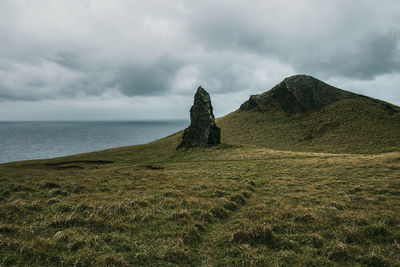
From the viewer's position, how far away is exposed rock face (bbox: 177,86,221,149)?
5881cm

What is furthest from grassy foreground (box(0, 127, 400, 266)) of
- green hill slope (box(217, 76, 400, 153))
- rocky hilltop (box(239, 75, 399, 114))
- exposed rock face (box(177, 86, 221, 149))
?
rocky hilltop (box(239, 75, 399, 114))

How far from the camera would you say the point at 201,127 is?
59.9m

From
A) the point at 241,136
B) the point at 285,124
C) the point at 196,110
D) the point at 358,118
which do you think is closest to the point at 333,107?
the point at 358,118

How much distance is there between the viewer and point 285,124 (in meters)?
86.9

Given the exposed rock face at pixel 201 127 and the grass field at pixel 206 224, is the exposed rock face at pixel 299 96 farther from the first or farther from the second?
the grass field at pixel 206 224

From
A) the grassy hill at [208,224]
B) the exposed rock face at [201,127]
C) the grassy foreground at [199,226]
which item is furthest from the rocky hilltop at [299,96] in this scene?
the grassy foreground at [199,226]

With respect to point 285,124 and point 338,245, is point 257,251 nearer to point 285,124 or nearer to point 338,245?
point 338,245

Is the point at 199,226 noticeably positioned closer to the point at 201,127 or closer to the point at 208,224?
the point at 208,224

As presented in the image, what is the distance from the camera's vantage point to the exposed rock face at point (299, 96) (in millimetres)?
95062

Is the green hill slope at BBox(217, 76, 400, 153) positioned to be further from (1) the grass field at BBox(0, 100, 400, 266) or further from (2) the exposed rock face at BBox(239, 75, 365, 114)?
(1) the grass field at BBox(0, 100, 400, 266)

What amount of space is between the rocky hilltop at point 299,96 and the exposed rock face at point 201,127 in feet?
166

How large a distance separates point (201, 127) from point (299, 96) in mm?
62044

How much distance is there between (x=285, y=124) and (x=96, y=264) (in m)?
89.4

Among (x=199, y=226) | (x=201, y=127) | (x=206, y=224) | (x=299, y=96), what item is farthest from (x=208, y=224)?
(x=299, y=96)
